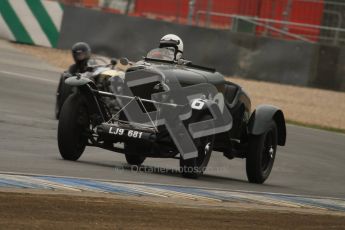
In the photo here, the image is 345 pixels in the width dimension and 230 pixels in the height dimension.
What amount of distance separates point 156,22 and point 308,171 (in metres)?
12.5

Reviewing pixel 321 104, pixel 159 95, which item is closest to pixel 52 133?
pixel 159 95

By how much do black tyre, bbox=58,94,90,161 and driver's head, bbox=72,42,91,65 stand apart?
4.70 m

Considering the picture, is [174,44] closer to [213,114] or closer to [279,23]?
[213,114]

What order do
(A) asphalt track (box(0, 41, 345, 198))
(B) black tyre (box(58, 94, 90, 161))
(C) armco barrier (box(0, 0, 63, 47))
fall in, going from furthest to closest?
(C) armco barrier (box(0, 0, 63, 47)) < (B) black tyre (box(58, 94, 90, 161)) < (A) asphalt track (box(0, 41, 345, 198))

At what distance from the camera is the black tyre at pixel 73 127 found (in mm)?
12242

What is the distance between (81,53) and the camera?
56.4 feet

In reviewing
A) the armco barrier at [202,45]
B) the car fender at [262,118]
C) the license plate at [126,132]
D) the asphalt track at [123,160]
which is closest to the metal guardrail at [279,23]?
the armco barrier at [202,45]

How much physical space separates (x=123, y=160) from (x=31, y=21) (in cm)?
1363

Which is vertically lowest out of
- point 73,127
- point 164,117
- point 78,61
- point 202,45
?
point 73,127

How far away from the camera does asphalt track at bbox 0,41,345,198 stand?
1180cm

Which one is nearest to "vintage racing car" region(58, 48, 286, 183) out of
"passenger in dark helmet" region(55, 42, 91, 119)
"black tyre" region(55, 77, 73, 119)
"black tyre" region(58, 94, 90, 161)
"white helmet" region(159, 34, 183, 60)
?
"black tyre" region(58, 94, 90, 161)

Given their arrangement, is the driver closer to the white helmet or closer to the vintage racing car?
the white helmet

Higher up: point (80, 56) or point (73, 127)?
point (80, 56)

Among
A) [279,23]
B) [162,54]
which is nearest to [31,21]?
[279,23]
